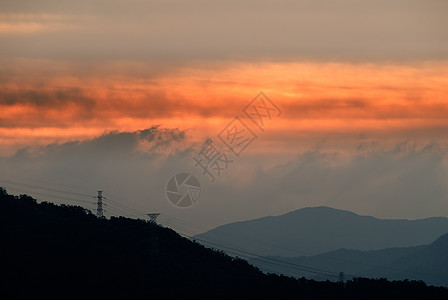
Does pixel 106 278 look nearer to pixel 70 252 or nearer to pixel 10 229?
pixel 70 252

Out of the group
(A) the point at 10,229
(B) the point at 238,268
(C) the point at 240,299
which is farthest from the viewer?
(B) the point at 238,268

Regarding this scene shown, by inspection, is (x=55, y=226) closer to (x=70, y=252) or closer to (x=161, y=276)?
(x=70, y=252)

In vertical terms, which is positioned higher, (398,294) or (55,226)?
(55,226)

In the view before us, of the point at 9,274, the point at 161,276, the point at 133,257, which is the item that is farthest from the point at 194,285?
the point at 9,274

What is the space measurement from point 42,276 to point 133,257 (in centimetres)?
2837

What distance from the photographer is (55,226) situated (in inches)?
6939

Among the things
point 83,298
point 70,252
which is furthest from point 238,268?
point 83,298

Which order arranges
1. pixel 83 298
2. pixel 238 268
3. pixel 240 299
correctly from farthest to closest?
pixel 238 268
pixel 240 299
pixel 83 298

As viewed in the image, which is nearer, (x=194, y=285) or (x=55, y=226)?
(x=194, y=285)

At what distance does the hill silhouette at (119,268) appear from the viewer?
136 m

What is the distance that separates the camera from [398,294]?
162m

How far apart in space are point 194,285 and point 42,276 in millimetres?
24859

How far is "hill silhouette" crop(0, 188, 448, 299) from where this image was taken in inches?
5335

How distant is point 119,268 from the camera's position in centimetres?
14825
